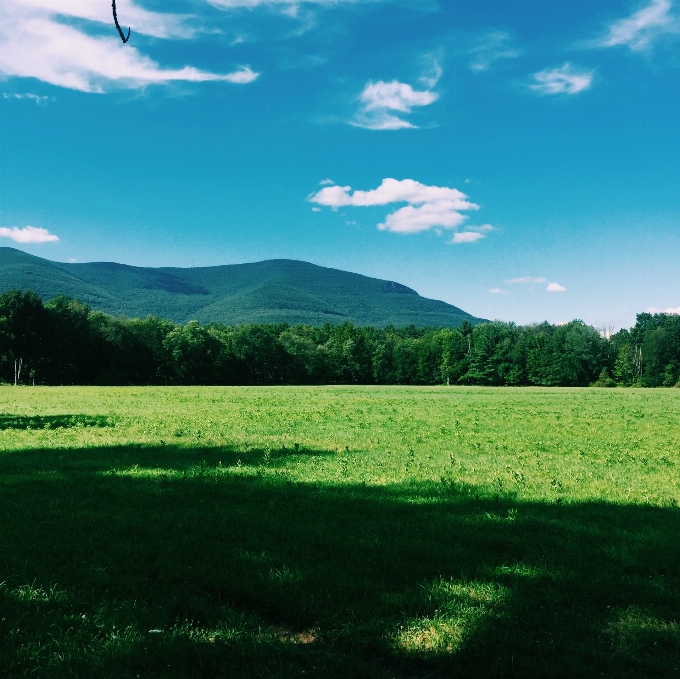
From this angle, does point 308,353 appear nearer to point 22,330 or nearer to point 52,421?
point 22,330

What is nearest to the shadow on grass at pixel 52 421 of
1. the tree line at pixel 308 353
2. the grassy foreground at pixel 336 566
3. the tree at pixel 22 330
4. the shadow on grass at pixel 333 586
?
the grassy foreground at pixel 336 566

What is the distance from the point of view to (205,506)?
10352 mm

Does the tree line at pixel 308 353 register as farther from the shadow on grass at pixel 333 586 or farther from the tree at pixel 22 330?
the shadow on grass at pixel 333 586

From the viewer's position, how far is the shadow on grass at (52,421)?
2275 centimetres

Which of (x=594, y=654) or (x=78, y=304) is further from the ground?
(x=78, y=304)

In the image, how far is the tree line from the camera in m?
98.0

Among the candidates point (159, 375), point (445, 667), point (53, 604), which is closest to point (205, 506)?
point (53, 604)

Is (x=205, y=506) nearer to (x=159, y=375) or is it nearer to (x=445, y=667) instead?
(x=445, y=667)

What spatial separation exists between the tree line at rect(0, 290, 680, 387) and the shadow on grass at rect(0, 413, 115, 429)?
7567 centimetres

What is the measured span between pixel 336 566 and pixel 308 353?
119553mm

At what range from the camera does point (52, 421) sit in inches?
973

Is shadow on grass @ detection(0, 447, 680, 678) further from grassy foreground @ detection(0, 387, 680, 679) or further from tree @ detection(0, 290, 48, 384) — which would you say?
tree @ detection(0, 290, 48, 384)

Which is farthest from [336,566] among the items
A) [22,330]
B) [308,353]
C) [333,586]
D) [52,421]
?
[308,353]

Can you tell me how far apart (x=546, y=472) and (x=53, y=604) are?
11274mm
